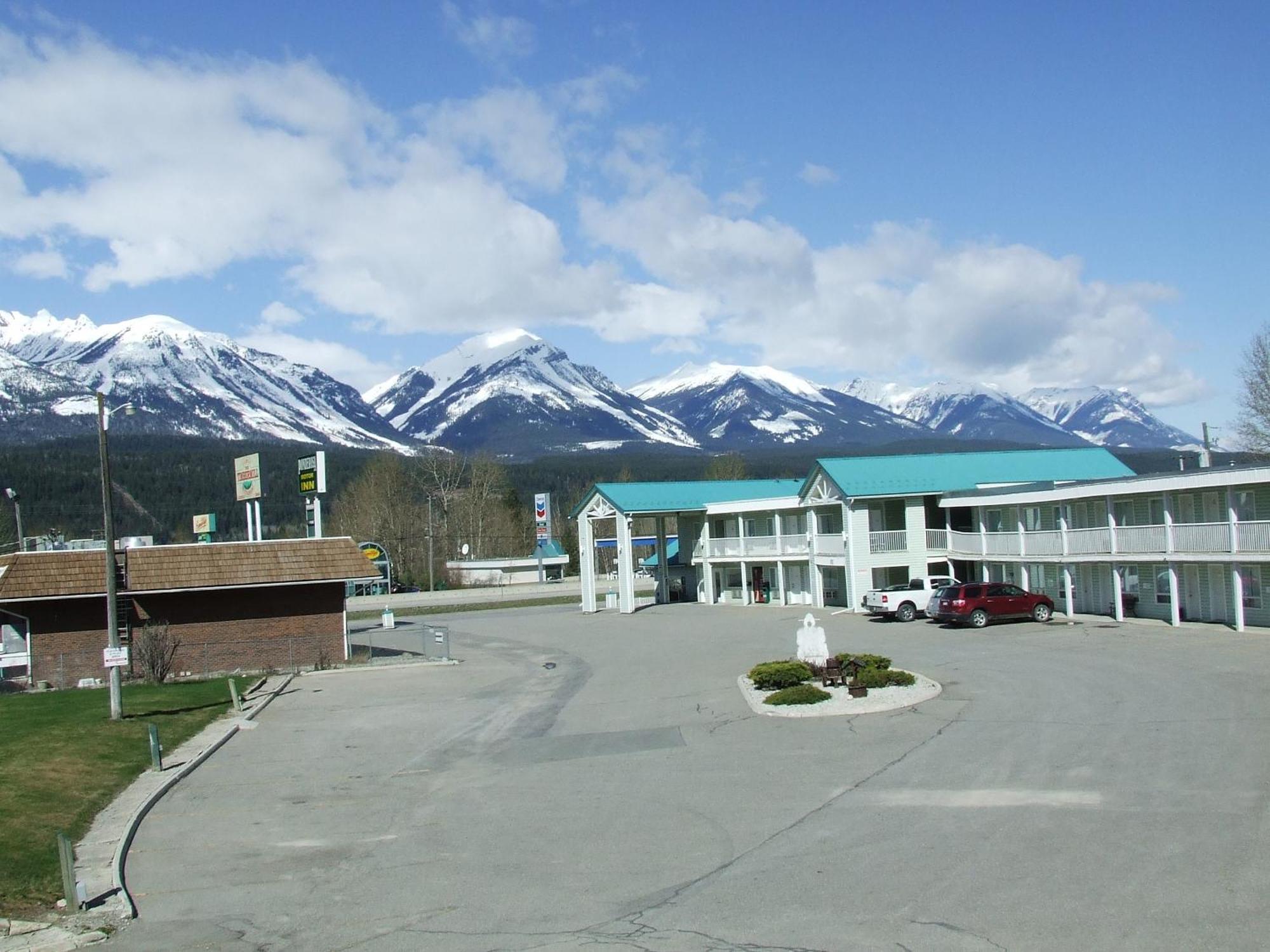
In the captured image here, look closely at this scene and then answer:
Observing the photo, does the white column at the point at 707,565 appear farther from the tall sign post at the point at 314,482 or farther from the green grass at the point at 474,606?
the tall sign post at the point at 314,482

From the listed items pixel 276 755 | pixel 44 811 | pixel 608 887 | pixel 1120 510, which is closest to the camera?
pixel 608 887

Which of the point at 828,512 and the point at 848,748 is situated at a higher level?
the point at 828,512

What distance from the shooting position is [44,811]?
1641 cm

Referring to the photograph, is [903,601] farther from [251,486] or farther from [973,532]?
[251,486]

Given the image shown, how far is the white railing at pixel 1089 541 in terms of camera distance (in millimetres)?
38438

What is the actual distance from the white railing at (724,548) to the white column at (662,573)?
3722 mm

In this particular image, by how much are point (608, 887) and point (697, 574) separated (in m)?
58.0

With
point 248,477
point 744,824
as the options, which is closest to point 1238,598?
point 744,824

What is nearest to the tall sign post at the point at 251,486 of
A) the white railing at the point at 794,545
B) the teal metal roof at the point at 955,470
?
the teal metal roof at the point at 955,470

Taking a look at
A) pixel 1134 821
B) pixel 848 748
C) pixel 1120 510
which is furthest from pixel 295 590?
pixel 1134 821

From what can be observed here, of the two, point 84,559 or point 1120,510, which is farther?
point 1120,510

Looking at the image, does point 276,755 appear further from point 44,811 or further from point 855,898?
point 855,898

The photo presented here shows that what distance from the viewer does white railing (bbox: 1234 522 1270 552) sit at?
102 ft

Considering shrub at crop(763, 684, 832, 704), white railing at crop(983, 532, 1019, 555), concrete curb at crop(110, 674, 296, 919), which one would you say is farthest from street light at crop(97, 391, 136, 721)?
white railing at crop(983, 532, 1019, 555)
